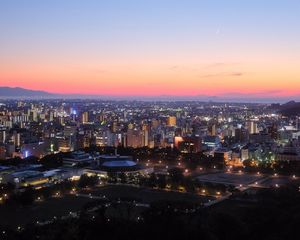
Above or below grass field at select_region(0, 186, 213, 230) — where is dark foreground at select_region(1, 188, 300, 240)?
above

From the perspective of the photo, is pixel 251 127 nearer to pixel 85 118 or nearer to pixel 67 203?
pixel 85 118

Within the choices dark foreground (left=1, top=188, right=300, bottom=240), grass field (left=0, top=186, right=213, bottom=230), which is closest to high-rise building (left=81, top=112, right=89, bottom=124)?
grass field (left=0, top=186, right=213, bottom=230)

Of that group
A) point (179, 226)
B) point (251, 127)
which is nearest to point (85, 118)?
point (251, 127)

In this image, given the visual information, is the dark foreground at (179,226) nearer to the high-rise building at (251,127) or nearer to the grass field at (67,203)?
the grass field at (67,203)

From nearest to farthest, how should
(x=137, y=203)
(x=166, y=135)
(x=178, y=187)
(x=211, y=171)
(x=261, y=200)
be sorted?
(x=261, y=200), (x=137, y=203), (x=178, y=187), (x=211, y=171), (x=166, y=135)

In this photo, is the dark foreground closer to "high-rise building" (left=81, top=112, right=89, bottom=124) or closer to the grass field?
the grass field

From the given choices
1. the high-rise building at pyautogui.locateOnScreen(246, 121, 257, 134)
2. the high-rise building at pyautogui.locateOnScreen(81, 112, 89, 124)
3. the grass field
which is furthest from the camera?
the high-rise building at pyautogui.locateOnScreen(81, 112, 89, 124)

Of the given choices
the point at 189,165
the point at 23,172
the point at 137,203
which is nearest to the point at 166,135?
the point at 189,165

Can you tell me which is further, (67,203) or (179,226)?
(67,203)

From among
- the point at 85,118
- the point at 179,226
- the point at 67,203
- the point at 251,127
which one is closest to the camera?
the point at 179,226

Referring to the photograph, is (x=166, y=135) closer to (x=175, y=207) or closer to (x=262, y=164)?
(x=262, y=164)

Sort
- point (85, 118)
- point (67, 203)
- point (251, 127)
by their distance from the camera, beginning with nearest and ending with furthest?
point (67, 203), point (251, 127), point (85, 118)
